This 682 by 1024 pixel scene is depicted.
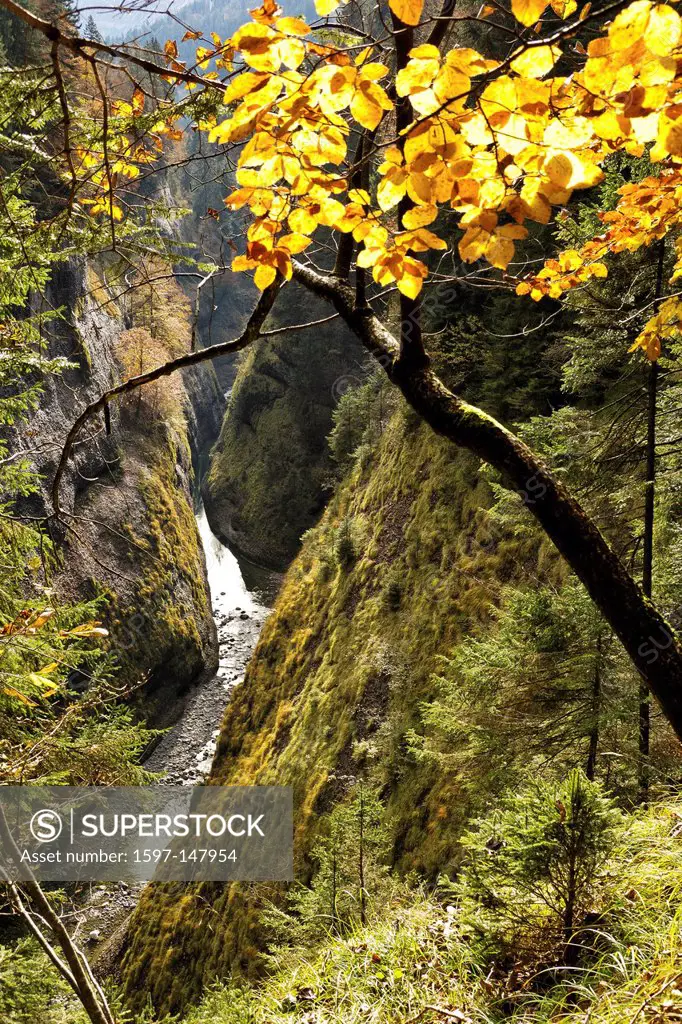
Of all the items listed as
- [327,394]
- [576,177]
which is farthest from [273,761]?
[327,394]

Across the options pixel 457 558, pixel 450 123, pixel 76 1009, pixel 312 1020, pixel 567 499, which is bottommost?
pixel 76 1009

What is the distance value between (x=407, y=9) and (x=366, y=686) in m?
8.38

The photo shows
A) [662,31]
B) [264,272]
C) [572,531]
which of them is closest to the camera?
[662,31]

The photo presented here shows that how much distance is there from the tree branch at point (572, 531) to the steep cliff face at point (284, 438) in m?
22.7

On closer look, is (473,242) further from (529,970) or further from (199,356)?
→ (529,970)

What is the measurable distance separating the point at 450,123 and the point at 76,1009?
7.48 meters

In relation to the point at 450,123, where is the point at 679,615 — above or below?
below

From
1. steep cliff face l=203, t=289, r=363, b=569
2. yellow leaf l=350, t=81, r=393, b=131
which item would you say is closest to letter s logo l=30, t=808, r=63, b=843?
yellow leaf l=350, t=81, r=393, b=131

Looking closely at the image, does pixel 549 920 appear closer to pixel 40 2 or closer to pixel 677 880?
pixel 677 880

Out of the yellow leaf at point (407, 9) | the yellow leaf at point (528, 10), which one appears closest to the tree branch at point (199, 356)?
the yellow leaf at point (407, 9)

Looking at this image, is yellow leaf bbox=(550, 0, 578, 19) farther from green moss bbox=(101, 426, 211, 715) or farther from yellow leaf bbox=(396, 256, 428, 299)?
green moss bbox=(101, 426, 211, 715)

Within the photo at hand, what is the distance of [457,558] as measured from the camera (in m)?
8.55

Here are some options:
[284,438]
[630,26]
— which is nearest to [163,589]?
[284,438]

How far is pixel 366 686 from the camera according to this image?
8.75 m
